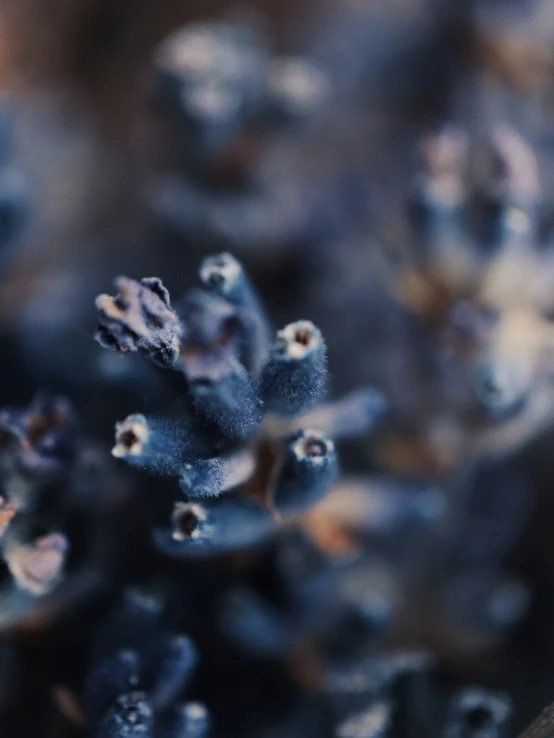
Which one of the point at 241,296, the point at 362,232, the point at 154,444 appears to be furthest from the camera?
the point at 362,232

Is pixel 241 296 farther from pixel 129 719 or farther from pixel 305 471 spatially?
pixel 129 719

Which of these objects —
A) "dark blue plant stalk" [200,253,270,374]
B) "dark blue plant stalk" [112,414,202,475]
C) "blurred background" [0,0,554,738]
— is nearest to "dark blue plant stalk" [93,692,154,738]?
"blurred background" [0,0,554,738]

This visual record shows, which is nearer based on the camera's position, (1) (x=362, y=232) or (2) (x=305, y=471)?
(2) (x=305, y=471)

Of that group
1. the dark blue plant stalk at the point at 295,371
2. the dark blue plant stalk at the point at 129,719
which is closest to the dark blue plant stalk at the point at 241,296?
the dark blue plant stalk at the point at 295,371

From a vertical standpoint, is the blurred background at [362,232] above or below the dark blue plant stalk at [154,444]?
above

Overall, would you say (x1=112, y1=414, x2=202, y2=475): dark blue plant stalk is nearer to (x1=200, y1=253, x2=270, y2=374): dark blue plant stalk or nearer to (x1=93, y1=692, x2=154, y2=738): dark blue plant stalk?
(x1=200, y1=253, x2=270, y2=374): dark blue plant stalk

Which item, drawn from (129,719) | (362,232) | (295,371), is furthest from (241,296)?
(362,232)

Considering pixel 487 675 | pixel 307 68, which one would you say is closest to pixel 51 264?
pixel 307 68

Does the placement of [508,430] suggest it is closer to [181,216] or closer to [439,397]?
[439,397]

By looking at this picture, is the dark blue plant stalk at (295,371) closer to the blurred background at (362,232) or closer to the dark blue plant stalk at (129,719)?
the blurred background at (362,232)

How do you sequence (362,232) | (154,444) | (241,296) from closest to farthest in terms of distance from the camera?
1. (154,444)
2. (241,296)
3. (362,232)

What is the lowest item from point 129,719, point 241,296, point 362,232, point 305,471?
point 129,719
